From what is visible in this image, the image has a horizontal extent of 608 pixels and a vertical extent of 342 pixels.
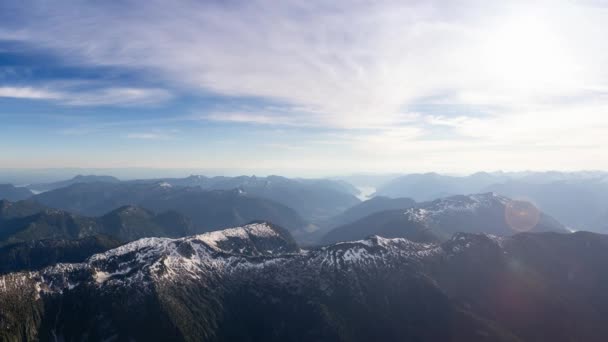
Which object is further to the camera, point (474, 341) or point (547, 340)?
point (547, 340)

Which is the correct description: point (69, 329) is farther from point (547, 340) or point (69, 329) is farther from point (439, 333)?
point (547, 340)

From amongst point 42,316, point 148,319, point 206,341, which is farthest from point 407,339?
point 42,316

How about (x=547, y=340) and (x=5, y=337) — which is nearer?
(x=5, y=337)

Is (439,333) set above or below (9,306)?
below

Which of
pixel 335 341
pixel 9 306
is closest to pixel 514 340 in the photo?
pixel 335 341

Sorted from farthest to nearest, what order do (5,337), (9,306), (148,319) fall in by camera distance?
1. (148,319)
2. (9,306)
3. (5,337)

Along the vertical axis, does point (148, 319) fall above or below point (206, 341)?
above

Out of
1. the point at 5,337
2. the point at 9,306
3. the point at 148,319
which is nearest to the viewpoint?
the point at 5,337

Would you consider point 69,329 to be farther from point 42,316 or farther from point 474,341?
point 474,341
